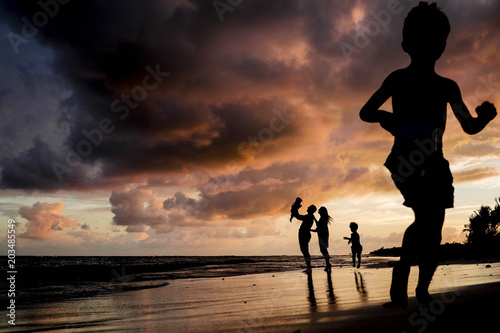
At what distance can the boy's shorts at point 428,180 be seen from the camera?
7.71 feet

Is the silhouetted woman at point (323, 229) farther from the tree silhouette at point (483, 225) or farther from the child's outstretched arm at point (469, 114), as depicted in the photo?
the tree silhouette at point (483, 225)

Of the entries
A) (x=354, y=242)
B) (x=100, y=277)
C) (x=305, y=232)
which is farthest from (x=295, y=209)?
(x=100, y=277)

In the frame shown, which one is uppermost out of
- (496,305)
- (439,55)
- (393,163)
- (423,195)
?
(439,55)

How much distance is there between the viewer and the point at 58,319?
178 inches

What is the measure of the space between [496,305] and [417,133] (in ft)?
4.19

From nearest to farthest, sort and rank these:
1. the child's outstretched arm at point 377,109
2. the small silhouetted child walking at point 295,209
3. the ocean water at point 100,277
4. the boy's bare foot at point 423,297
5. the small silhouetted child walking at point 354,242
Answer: the boy's bare foot at point 423,297
the child's outstretched arm at point 377,109
the ocean water at point 100,277
the small silhouetted child walking at point 295,209
the small silhouetted child walking at point 354,242

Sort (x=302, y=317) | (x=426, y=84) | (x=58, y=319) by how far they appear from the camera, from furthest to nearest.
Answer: (x=58, y=319), (x=302, y=317), (x=426, y=84)

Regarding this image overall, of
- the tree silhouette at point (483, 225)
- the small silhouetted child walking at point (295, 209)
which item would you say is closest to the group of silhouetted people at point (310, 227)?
the small silhouetted child walking at point (295, 209)

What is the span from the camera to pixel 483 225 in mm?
43781

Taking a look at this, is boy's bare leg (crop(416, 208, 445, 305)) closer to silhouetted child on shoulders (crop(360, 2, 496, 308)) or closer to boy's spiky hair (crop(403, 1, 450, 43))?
silhouetted child on shoulders (crop(360, 2, 496, 308))

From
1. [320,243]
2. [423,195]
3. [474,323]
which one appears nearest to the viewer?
[474,323]

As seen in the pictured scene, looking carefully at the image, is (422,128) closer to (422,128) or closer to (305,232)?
(422,128)

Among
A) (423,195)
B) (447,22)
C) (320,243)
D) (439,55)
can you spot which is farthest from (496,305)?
(320,243)

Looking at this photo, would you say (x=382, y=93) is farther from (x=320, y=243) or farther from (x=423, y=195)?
(x=320, y=243)
